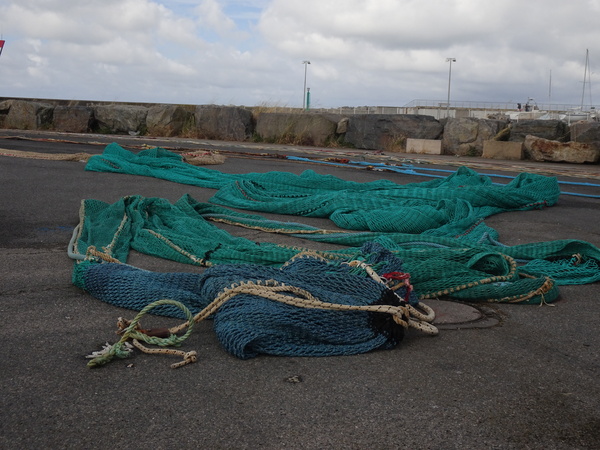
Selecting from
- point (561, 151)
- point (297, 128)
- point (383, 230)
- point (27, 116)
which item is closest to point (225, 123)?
point (297, 128)

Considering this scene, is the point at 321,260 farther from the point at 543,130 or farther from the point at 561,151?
the point at 543,130

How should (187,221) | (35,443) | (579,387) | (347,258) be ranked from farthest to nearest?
(187,221), (347,258), (579,387), (35,443)

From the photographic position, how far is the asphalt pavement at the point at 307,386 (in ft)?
7.30

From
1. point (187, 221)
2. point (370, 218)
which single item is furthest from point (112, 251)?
point (370, 218)

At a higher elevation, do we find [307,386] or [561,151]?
[561,151]

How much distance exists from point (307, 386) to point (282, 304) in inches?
20.2

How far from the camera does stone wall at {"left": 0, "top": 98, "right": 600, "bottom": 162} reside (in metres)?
16.7

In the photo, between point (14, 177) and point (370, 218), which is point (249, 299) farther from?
point (14, 177)

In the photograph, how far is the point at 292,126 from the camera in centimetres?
1912

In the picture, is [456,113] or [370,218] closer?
[370,218]

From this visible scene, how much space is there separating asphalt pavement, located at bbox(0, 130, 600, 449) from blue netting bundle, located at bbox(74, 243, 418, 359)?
66mm

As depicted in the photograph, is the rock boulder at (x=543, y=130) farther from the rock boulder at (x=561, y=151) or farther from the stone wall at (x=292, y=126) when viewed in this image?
the rock boulder at (x=561, y=151)

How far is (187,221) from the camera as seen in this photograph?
5402mm

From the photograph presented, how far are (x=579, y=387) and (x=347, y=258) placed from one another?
1.56 meters
